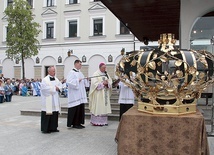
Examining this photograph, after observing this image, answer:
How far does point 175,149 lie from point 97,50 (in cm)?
2334

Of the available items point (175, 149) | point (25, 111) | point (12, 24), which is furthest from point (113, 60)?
point (175, 149)

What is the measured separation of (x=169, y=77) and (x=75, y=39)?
24578 mm

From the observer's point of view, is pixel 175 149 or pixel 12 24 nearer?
pixel 175 149

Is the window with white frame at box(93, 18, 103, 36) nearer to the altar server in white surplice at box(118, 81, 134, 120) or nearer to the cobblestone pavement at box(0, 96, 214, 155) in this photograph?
the altar server in white surplice at box(118, 81, 134, 120)

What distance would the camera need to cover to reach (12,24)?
80.2 feet

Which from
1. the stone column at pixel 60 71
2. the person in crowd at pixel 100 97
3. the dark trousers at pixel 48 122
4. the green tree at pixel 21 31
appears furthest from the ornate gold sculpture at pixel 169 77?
the stone column at pixel 60 71

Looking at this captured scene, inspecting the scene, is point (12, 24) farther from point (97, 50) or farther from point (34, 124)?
point (34, 124)

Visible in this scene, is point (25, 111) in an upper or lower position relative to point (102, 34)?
lower

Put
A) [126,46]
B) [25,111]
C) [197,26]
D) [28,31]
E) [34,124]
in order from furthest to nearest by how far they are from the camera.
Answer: [126,46]
[28,31]
[25,111]
[34,124]
[197,26]

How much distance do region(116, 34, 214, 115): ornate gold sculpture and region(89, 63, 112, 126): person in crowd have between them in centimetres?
405

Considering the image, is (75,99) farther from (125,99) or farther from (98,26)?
(98,26)

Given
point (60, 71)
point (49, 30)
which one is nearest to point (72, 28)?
point (49, 30)

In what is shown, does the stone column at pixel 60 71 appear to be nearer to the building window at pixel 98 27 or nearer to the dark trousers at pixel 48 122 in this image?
the building window at pixel 98 27

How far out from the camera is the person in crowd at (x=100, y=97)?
8016 millimetres
